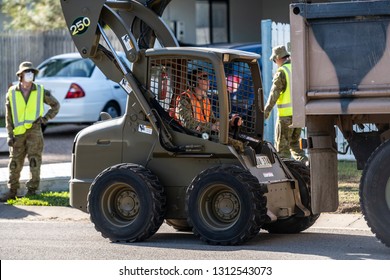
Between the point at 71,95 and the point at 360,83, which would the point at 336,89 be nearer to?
the point at 360,83

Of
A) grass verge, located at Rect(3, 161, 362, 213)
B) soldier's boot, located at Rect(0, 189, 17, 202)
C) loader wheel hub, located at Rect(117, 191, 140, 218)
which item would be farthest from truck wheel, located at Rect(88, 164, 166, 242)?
soldier's boot, located at Rect(0, 189, 17, 202)

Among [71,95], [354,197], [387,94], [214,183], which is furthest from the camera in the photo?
[71,95]

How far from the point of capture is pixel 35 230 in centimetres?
1220

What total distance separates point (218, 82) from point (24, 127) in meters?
4.71

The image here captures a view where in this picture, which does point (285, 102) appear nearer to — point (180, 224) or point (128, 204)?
point (180, 224)

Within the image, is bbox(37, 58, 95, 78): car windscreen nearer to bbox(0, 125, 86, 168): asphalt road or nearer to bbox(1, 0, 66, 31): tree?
bbox(0, 125, 86, 168): asphalt road

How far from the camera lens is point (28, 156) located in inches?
587

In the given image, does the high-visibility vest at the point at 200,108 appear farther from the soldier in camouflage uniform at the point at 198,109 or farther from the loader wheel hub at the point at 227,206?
the loader wheel hub at the point at 227,206

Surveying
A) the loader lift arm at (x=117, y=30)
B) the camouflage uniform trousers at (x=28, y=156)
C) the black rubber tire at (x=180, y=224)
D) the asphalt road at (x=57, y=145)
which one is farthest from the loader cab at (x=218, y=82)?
the asphalt road at (x=57, y=145)

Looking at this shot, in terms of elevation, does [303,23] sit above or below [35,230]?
above

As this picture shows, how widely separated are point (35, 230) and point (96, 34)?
7.66 feet

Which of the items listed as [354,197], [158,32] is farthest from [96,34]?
[354,197]

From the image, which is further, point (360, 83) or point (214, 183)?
point (214, 183)

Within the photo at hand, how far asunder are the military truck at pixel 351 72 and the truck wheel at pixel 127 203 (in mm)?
1848
